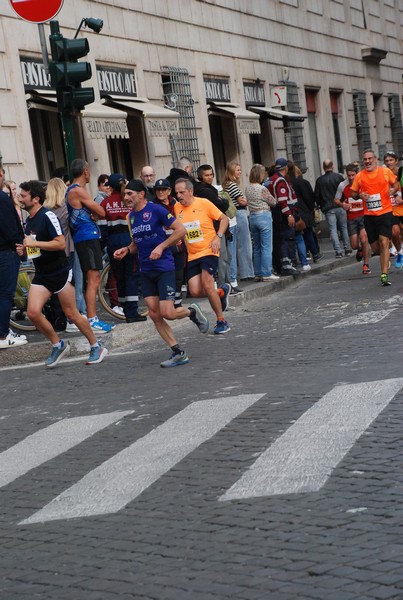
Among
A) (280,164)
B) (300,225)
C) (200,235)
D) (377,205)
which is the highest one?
(280,164)

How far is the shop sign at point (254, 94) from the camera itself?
27547 mm

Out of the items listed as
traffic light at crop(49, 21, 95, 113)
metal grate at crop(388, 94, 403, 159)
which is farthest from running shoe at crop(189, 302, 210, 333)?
metal grate at crop(388, 94, 403, 159)

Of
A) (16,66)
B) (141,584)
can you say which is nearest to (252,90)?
(16,66)

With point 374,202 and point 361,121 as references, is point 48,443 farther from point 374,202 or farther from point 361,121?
point 361,121

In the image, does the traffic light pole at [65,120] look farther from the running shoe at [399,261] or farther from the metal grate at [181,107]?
the metal grate at [181,107]

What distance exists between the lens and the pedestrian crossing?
251 inches

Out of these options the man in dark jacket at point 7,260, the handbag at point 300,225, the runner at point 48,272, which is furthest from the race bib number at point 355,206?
the runner at point 48,272

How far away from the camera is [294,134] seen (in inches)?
1195

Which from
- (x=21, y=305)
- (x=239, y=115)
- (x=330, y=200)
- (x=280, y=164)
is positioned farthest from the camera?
(x=239, y=115)

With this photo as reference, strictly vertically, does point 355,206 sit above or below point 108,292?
above

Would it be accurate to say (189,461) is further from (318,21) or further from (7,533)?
(318,21)

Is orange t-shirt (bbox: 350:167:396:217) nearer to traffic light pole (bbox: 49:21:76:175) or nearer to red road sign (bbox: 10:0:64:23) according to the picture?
traffic light pole (bbox: 49:21:76:175)

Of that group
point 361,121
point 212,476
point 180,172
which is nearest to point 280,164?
point 180,172

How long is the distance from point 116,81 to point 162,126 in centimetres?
116
